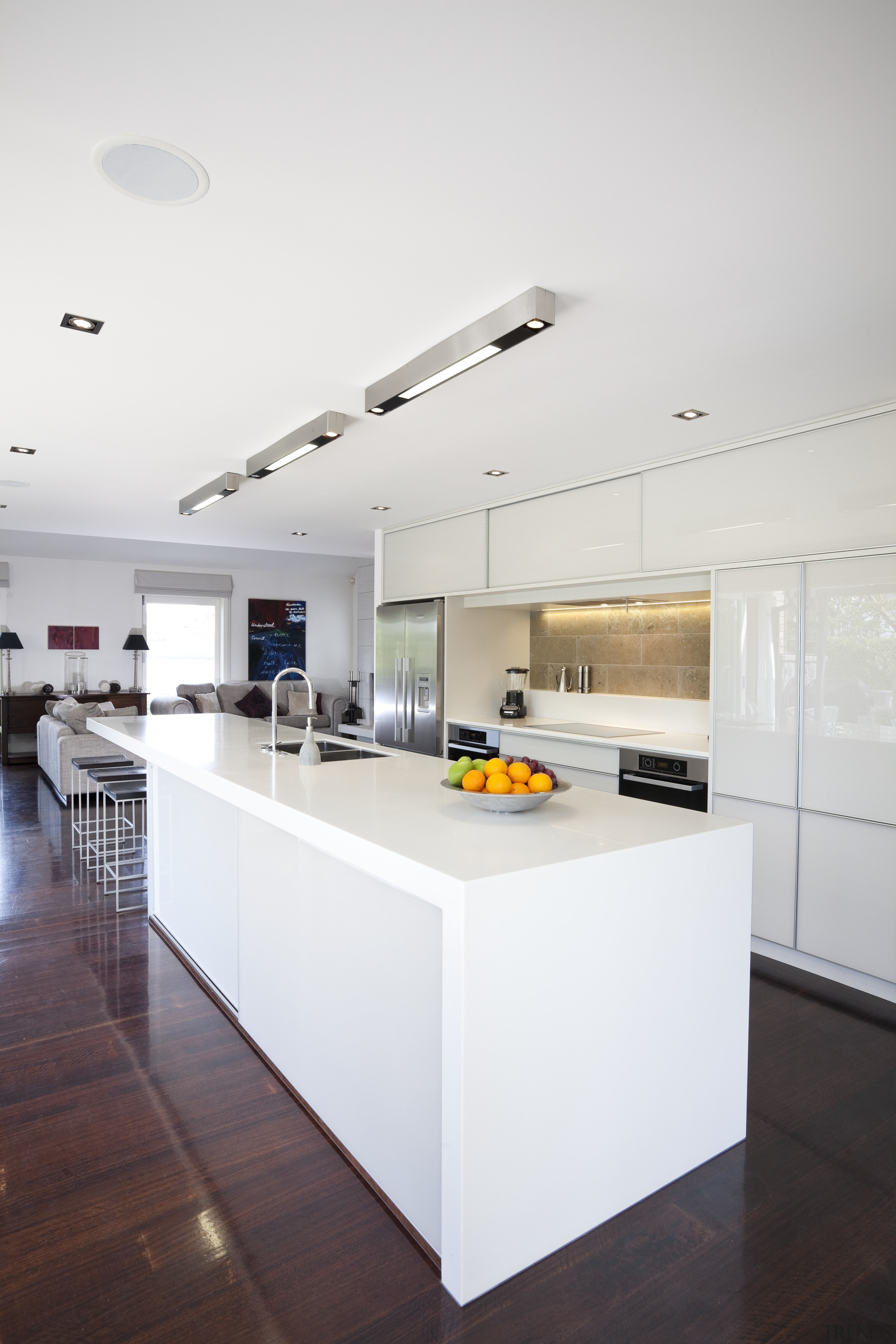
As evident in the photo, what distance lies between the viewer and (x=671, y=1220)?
6.37ft

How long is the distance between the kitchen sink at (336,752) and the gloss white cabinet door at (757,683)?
1665mm

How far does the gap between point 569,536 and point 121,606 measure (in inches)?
301

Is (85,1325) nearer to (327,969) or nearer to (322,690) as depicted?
(327,969)

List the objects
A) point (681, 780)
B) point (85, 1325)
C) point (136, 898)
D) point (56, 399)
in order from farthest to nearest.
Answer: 1. point (136, 898)
2. point (681, 780)
3. point (56, 399)
4. point (85, 1325)

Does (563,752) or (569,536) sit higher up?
(569,536)

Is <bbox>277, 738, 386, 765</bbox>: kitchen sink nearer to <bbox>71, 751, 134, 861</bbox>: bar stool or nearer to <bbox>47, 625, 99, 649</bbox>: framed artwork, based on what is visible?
<bbox>71, 751, 134, 861</bbox>: bar stool

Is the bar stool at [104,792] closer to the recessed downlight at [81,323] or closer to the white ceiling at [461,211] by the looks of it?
the white ceiling at [461,211]

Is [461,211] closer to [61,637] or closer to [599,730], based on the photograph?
[599,730]

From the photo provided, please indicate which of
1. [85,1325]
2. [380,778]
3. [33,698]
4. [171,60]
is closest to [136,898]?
[380,778]

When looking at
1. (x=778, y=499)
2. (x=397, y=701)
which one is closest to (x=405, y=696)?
(x=397, y=701)

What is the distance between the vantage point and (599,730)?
510cm

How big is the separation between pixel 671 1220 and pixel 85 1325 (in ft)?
4.37

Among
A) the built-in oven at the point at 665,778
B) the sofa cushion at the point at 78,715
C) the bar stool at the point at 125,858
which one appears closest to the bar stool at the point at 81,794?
the bar stool at the point at 125,858

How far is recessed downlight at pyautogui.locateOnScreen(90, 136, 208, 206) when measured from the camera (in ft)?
5.55
